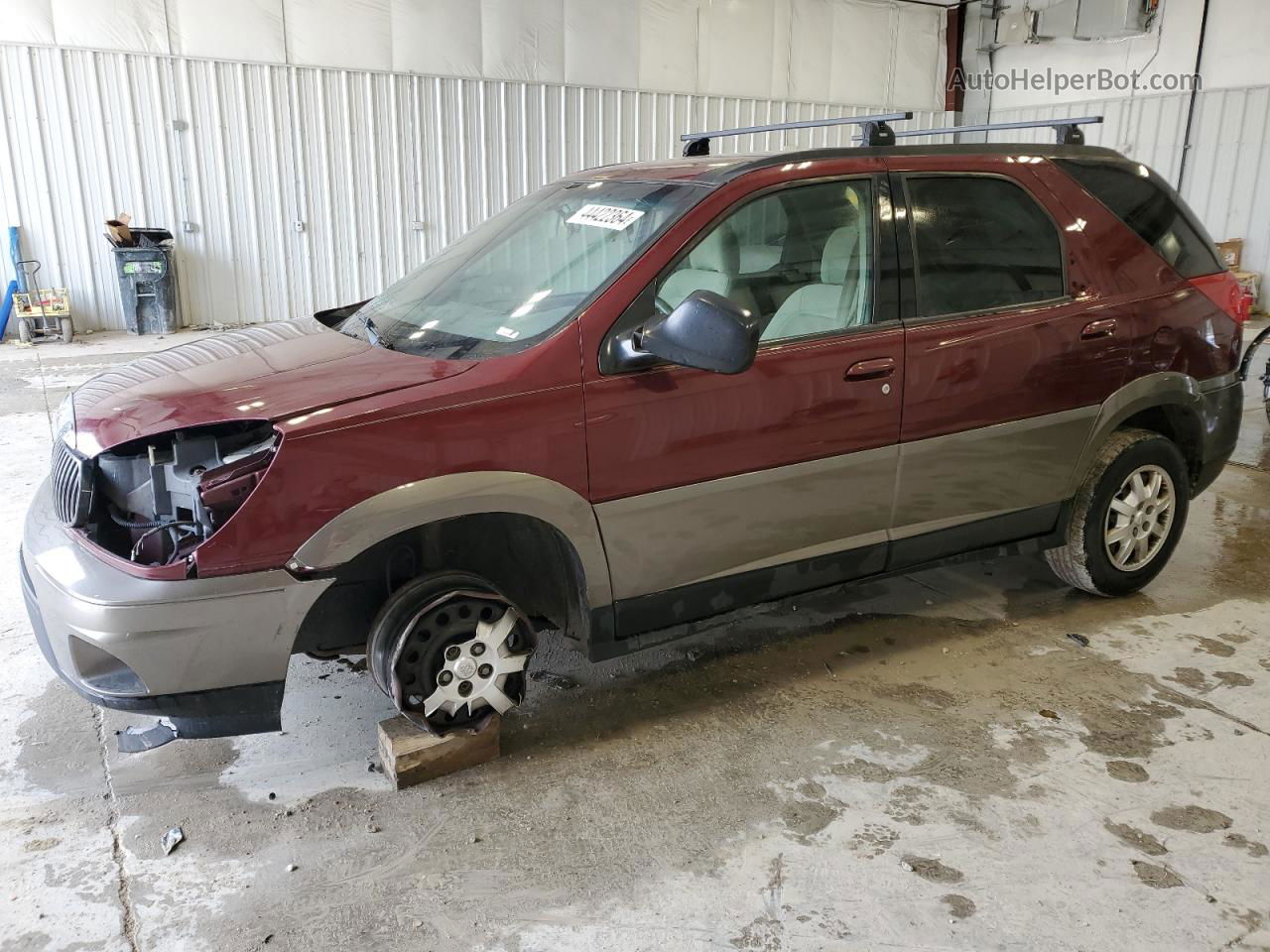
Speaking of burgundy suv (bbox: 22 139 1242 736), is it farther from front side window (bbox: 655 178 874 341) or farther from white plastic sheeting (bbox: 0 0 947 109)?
white plastic sheeting (bbox: 0 0 947 109)

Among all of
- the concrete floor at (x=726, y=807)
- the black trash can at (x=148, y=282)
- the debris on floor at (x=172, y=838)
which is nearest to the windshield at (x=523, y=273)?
the concrete floor at (x=726, y=807)

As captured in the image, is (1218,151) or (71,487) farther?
(1218,151)

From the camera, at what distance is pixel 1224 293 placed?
3.92 metres

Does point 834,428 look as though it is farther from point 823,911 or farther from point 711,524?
point 823,911

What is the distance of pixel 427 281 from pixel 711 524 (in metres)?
1.38

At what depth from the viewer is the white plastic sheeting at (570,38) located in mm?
10258

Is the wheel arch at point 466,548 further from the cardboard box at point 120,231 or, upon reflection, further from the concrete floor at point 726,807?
the cardboard box at point 120,231

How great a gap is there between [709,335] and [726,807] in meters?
1.30

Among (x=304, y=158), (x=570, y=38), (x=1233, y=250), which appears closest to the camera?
(x=304, y=158)

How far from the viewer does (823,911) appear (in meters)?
2.28

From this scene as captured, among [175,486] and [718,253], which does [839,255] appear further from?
[175,486]

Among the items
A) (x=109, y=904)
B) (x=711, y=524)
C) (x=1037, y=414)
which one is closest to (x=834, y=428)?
(x=711, y=524)

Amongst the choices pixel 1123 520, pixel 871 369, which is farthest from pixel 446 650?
pixel 1123 520

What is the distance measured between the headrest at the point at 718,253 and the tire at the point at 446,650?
1.15 metres
